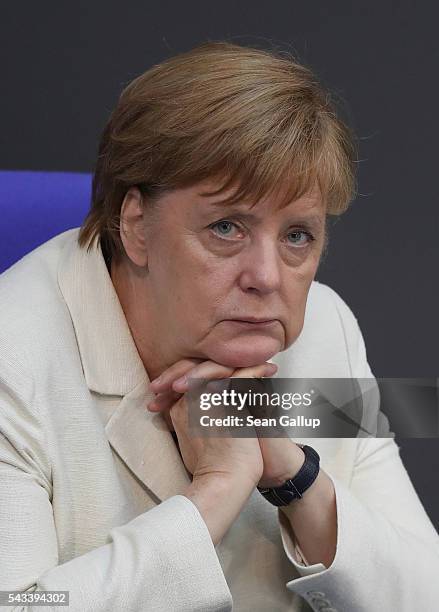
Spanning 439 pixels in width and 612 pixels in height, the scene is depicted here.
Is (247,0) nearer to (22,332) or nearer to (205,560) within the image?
(22,332)

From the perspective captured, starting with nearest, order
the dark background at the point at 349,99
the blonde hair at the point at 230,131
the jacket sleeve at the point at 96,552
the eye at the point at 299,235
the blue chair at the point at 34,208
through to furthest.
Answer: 1. the jacket sleeve at the point at 96,552
2. the blonde hair at the point at 230,131
3. the eye at the point at 299,235
4. the blue chair at the point at 34,208
5. the dark background at the point at 349,99

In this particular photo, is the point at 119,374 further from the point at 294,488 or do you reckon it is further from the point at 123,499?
the point at 294,488

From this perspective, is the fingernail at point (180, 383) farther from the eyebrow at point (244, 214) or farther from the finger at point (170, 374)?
the eyebrow at point (244, 214)

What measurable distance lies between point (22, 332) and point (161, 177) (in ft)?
0.98

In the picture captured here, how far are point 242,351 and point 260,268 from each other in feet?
0.43

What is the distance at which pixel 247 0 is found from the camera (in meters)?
2.97

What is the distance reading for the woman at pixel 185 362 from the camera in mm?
1650

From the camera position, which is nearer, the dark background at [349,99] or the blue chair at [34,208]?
the blue chair at [34,208]

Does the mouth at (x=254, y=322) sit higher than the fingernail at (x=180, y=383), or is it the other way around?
the mouth at (x=254, y=322)

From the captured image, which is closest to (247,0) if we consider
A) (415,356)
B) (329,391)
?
(415,356)

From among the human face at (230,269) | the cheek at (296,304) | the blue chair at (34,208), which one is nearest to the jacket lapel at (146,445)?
the human face at (230,269)

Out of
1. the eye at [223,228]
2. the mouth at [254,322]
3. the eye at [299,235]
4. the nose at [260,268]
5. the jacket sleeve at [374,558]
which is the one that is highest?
the eye at [223,228]

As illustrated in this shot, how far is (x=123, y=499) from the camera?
1772 mm

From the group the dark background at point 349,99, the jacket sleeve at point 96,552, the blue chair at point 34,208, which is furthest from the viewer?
the dark background at point 349,99
